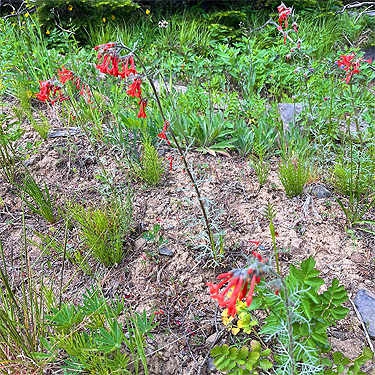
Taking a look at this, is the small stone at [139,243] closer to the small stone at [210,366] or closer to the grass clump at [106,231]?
the grass clump at [106,231]

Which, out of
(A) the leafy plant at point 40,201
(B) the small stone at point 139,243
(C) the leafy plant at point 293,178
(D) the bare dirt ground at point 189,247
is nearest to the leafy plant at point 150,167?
(D) the bare dirt ground at point 189,247

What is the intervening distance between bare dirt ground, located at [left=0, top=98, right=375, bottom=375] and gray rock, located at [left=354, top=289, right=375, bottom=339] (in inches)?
1.6

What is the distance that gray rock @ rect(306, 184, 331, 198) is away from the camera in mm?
2539

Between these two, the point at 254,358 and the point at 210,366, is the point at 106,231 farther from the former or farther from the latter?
the point at 254,358

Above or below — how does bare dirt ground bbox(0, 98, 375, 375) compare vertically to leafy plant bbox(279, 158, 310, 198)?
below

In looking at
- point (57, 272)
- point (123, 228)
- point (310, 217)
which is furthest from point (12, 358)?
point (310, 217)

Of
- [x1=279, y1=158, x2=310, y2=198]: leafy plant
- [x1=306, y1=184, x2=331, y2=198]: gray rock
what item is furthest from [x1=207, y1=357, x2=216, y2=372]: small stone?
[x1=306, y1=184, x2=331, y2=198]: gray rock

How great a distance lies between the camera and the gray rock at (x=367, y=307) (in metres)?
1.81

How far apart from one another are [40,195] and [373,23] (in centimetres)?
559

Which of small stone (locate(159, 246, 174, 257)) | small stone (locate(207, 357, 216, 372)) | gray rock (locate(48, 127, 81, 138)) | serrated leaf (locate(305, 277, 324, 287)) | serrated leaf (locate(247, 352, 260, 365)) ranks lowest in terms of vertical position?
small stone (locate(207, 357, 216, 372))

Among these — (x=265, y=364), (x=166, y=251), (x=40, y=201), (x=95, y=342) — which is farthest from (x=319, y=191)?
(x=40, y=201)

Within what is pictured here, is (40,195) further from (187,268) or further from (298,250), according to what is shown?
(298,250)

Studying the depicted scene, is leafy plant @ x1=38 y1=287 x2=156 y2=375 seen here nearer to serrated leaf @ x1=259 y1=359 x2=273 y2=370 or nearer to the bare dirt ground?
the bare dirt ground

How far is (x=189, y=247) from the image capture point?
228cm
